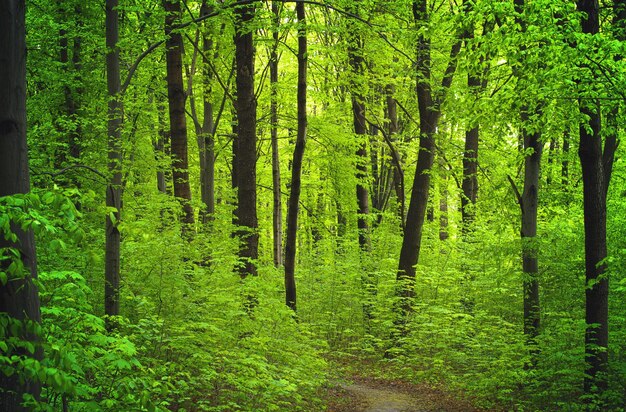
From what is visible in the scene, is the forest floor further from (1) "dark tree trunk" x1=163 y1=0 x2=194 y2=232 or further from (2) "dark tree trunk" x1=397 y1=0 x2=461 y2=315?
(1) "dark tree trunk" x1=163 y1=0 x2=194 y2=232

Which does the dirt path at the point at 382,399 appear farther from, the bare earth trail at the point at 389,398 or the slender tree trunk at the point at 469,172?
the slender tree trunk at the point at 469,172

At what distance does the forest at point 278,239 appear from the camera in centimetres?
464

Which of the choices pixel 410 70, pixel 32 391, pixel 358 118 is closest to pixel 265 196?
pixel 358 118

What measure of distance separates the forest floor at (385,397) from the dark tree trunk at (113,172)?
4.53 meters

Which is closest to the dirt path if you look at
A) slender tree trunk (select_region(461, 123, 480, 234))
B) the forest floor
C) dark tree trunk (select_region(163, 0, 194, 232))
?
the forest floor

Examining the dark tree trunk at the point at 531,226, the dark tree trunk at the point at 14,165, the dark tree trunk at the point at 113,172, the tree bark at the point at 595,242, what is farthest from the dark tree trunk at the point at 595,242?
the dark tree trunk at the point at 14,165

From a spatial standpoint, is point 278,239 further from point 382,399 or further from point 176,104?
point 382,399

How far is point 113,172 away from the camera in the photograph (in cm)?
740

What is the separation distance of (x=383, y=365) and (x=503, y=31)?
8.97 m

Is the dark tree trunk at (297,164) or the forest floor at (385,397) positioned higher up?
the dark tree trunk at (297,164)

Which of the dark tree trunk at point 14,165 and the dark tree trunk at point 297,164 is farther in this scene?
the dark tree trunk at point 297,164

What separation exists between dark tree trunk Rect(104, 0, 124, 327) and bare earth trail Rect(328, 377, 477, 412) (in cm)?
460

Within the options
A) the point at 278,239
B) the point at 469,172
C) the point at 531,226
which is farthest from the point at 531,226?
the point at 278,239

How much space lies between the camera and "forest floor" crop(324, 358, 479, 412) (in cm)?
1034
